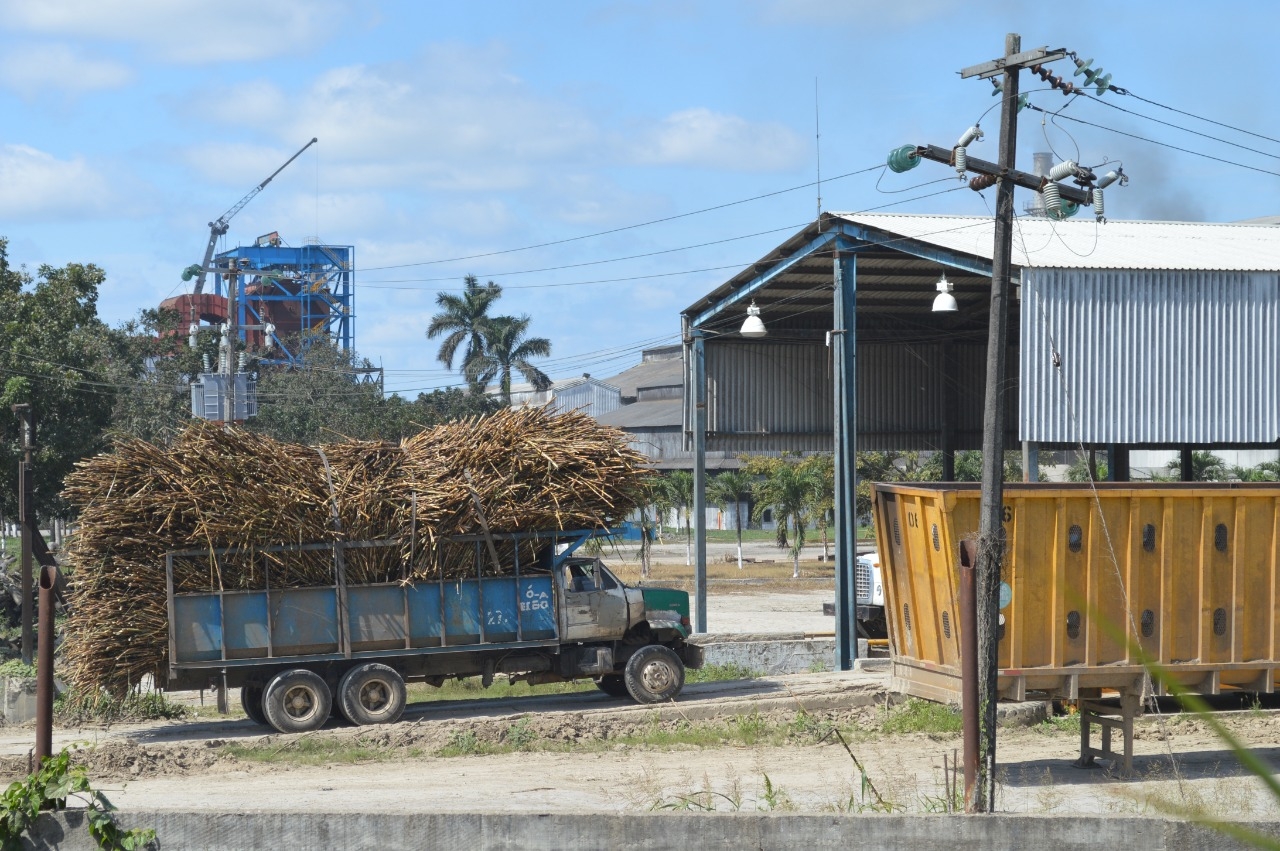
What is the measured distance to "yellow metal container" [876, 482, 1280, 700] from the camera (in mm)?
12344

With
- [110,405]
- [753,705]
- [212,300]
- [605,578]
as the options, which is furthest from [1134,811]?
[212,300]

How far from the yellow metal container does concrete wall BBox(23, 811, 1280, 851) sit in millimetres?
4235

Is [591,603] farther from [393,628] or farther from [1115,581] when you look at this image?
[1115,581]

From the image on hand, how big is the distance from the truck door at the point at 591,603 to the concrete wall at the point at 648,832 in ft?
29.7

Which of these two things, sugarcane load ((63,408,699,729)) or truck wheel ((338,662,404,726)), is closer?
sugarcane load ((63,408,699,729))

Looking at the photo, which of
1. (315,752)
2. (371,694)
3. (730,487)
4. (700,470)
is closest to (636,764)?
(315,752)

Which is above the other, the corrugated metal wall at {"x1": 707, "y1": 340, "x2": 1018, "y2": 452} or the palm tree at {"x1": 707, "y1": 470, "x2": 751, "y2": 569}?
the corrugated metal wall at {"x1": 707, "y1": 340, "x2": 1018, "y2": 452}

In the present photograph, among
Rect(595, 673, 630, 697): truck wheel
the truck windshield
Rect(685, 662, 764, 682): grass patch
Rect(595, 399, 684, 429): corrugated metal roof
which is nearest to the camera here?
the truck windshield

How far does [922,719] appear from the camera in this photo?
16.4 metres

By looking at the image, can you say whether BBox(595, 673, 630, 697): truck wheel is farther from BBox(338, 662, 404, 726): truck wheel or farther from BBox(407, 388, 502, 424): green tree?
BBox(407, 388, 502, 424): green tree

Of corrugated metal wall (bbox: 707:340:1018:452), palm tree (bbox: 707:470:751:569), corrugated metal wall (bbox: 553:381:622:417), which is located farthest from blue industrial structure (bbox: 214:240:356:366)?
corrugated metal wall (bbox: 707:340:1018:452)

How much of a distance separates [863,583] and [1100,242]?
754 cm

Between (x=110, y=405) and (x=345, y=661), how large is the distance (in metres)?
19.5

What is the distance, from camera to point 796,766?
14.1 meters
